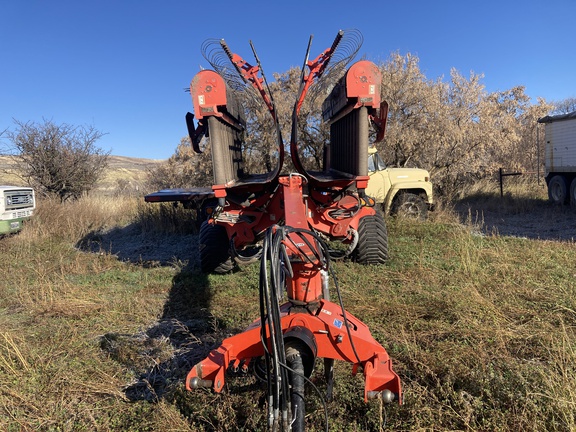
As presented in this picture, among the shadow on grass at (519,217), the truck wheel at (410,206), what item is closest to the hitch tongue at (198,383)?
the shadow on grass at (519,217)

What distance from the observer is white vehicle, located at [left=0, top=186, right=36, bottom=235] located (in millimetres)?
8664

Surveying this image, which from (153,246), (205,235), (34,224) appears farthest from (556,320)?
(34,224)

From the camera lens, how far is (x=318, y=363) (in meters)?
3.33

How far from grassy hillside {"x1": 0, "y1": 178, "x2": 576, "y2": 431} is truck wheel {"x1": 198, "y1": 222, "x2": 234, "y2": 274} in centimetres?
25

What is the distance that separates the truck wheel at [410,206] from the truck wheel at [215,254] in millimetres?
4794

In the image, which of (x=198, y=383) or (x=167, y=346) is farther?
(x=167, y=346)

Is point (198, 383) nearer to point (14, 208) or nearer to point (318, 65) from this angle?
point (318, 65)

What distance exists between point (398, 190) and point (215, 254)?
5.16 metres

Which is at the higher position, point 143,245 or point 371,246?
point 371,246

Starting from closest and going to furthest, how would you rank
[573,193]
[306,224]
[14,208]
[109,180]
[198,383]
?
[198,383] < [306,224] < [14,208] < [573,193] < [109,180]

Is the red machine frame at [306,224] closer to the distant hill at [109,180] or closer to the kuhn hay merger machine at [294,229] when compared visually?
the kuhn hay merger machine at [294,229]

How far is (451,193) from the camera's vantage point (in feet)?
47.6

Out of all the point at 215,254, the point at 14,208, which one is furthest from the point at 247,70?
the point at 14,208

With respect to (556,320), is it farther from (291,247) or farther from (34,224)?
(34,224)
